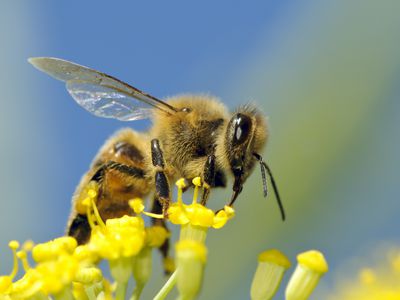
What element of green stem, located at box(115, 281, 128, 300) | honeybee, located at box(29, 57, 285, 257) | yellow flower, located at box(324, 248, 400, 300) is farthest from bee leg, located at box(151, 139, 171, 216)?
yellow flower, located at box(324, 248, 400, 300)

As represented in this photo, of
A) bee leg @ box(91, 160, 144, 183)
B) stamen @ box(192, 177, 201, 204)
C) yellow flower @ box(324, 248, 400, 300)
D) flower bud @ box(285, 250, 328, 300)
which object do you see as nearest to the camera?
flower bud @ box(285, 250, 328, 300)

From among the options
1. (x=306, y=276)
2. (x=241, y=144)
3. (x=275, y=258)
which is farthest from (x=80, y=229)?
(x=306, y=276)

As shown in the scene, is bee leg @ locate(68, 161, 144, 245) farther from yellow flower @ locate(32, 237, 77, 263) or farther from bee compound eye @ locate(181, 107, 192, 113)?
yellow flower @ locate(32, 237, 77, 263)

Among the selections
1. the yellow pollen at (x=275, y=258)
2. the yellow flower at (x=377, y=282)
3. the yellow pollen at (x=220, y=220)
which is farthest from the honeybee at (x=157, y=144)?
the yellow flower at (x=377, y=282)

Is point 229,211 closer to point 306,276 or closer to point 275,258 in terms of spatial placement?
point 275,258

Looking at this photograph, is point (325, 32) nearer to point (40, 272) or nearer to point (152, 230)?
point (152, 230)

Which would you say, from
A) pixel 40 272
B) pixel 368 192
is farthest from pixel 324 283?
pixel 40 272
